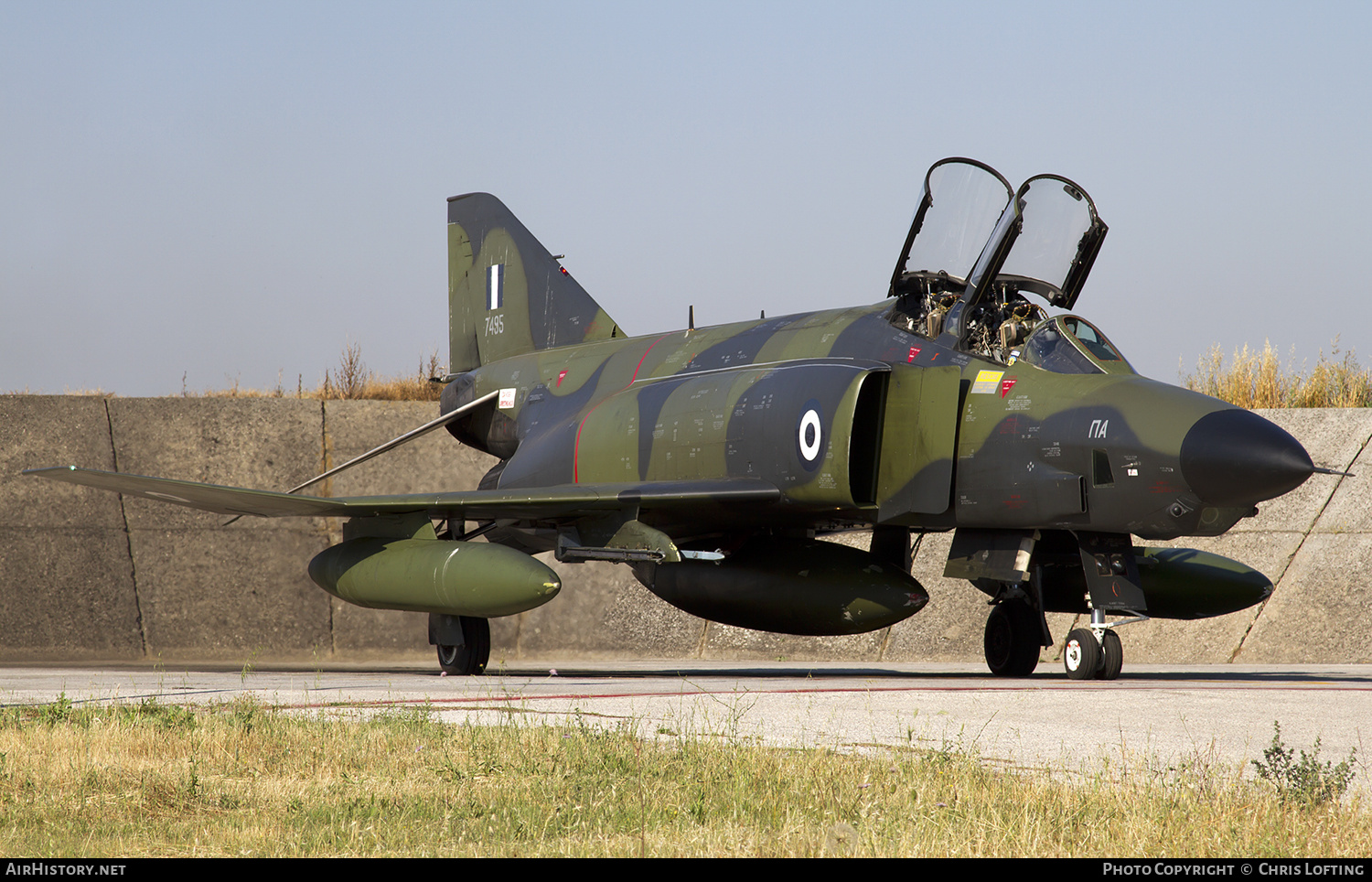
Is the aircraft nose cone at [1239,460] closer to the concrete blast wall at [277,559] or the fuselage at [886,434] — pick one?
the fuselage at [886,434]

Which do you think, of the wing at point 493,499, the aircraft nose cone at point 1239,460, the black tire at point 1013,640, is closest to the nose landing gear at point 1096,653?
the aircraft nose cone at point 1239,460

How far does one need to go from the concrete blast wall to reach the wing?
685cm

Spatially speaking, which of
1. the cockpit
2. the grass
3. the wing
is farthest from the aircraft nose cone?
the grass

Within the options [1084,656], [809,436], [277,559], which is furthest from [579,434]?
[277,559]

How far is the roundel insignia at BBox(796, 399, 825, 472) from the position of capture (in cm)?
1084

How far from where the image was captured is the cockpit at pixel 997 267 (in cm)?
1059

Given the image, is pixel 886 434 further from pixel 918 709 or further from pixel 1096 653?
pixel 918 709

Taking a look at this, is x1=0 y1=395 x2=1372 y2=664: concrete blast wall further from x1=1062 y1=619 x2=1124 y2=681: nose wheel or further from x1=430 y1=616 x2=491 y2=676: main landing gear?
x1=1062 y1=619 x2=1124 y2=681: nose wheel

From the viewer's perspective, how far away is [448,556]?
10961mm

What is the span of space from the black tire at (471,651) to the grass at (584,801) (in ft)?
19.8

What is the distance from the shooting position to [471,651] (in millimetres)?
12078

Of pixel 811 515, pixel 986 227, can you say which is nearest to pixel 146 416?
pixel 811 515

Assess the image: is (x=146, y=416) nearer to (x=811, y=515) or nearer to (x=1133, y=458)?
(x=811, y=515)

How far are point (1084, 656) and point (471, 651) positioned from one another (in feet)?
18.5
